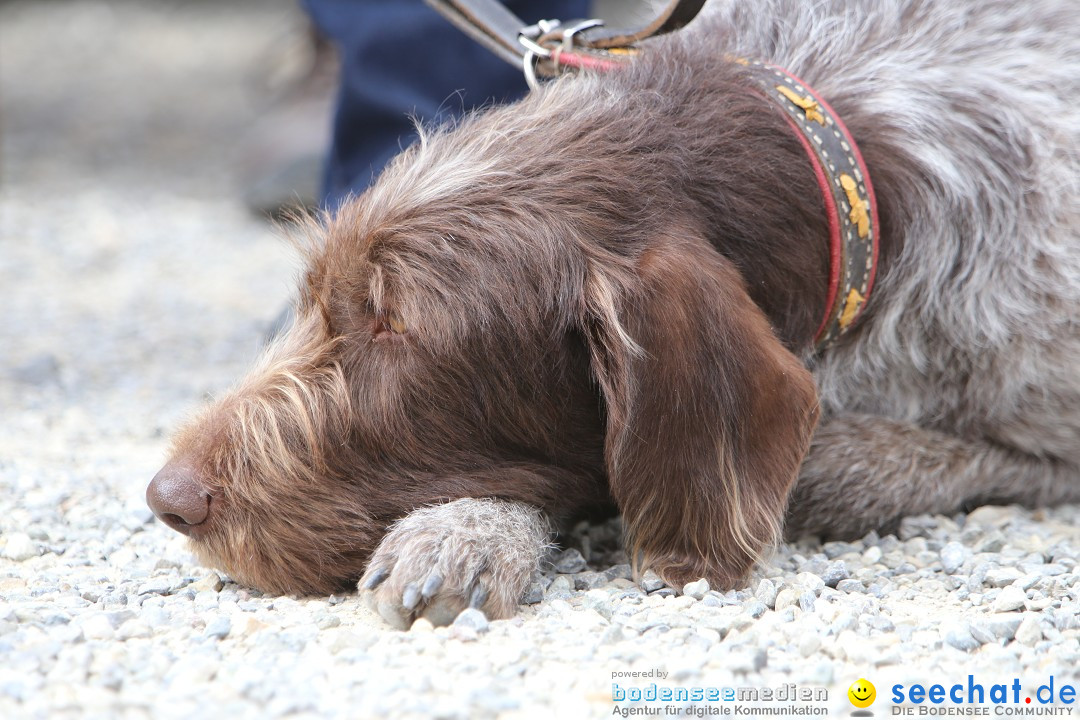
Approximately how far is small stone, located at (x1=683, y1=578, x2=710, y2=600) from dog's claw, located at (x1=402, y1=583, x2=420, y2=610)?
65 cm

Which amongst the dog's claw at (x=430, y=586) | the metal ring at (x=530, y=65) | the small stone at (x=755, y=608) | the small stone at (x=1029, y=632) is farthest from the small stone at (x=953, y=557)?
the metal ring at (x=530, y=65)

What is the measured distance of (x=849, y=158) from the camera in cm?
305

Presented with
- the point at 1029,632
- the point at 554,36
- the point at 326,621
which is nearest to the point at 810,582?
the point at 1029,632

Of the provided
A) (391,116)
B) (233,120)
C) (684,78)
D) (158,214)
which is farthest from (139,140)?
(684,78)

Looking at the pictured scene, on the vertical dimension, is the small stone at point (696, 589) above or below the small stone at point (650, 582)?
above

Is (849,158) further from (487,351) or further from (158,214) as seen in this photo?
(158,214)

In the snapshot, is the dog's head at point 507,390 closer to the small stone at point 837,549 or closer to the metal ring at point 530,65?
the small stone at point 837,549

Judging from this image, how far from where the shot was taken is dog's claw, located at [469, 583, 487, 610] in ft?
8.48

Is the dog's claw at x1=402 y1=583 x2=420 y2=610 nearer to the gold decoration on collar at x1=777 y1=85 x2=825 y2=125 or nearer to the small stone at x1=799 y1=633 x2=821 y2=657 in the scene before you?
the small stone at x1=799 y1=633 x2=821 y2=657

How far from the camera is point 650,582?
2779 mm

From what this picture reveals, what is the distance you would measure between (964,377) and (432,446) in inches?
63.6

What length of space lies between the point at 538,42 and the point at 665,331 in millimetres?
1473

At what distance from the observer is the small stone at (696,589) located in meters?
2.72

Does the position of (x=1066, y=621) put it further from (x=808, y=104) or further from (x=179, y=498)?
(x=179, y=498)
